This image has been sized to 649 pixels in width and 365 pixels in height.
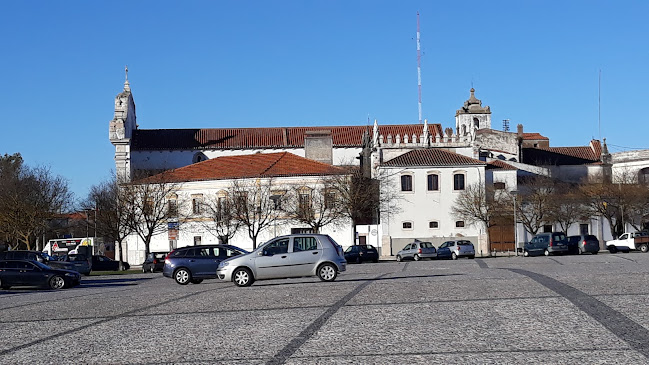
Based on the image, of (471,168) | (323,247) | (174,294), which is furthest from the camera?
(471,168)

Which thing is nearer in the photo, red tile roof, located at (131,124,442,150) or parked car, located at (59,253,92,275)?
parked car, located at (59,253,92,275)

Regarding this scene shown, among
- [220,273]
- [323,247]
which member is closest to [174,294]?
[220,273]

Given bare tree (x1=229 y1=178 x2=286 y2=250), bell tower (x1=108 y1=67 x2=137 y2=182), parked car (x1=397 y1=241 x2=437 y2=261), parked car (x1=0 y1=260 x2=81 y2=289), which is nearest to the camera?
parked car (x1=0 y1=260 x2=81 y2=289)

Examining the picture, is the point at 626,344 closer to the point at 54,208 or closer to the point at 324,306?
the point at 324,306

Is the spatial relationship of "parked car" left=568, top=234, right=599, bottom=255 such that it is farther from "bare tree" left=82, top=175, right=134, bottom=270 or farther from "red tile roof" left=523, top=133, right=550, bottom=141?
"red tile roof" left=523, top=133, right=550, bottom=141

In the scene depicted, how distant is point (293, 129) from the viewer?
94.4 metres

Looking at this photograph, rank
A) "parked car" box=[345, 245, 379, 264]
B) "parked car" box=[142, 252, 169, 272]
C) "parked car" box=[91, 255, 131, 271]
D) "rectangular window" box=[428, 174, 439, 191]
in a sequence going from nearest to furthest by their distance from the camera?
"parked car" box=[142, 252, 169, 272] → "parked car" box=[345, 245, 379, 264] → "parked car" box=[91, 255, 131, 271] → "rectangular window" box=[428, 174, 439, 191]

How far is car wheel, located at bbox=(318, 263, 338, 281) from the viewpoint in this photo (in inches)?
1075

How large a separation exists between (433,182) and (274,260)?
49.6m

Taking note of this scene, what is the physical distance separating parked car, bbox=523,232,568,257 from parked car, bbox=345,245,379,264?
1005 centimetres

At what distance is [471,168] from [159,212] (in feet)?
87.0

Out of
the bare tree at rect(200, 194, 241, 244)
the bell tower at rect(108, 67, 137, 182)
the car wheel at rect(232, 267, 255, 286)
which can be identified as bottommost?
the car wheel at rect(232, 267, 255, 286)

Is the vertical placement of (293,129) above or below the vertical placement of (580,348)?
above

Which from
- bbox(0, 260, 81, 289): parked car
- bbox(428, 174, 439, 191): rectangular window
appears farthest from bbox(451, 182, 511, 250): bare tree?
bbox(0, 260, 81, 289): parked car
